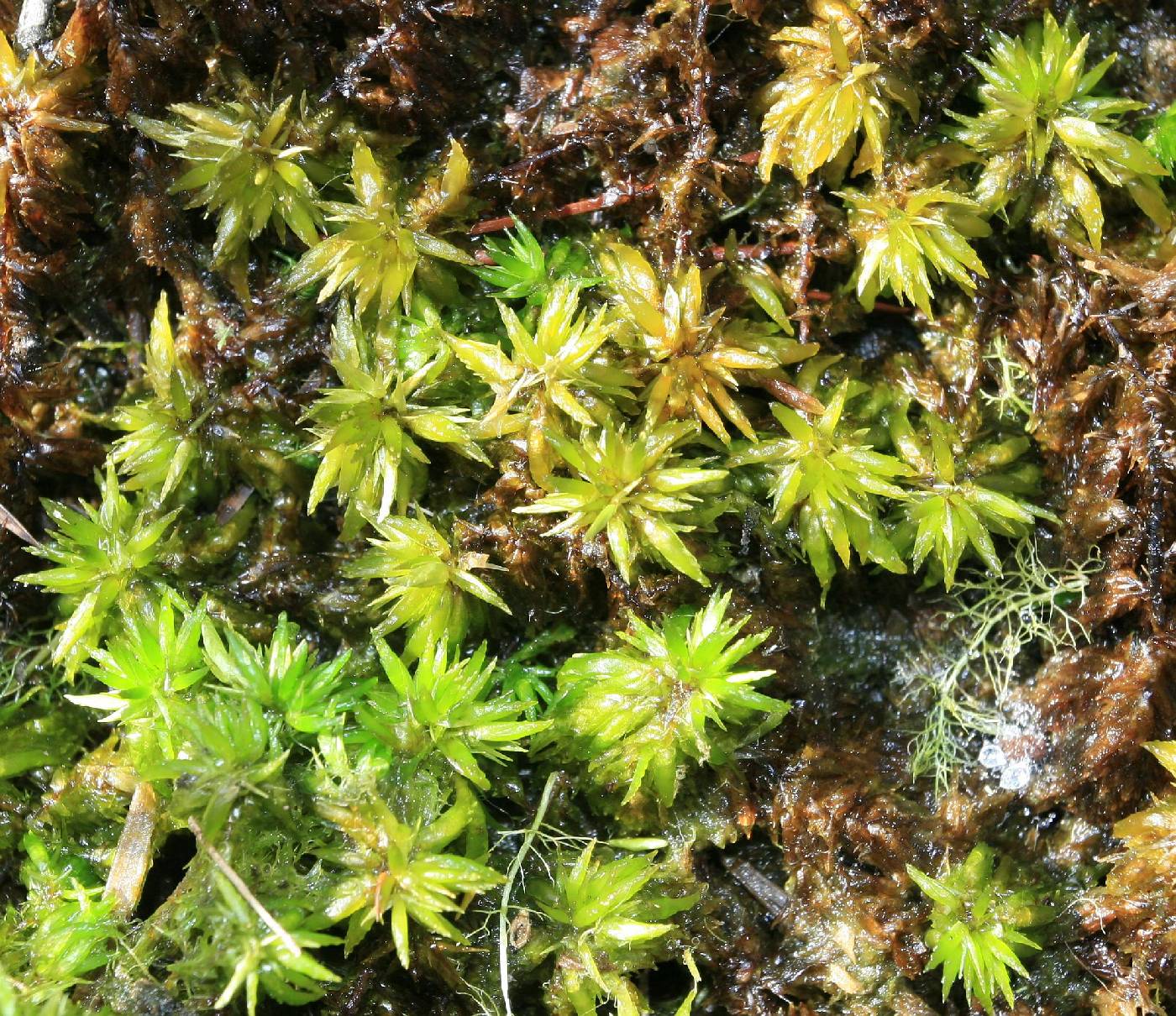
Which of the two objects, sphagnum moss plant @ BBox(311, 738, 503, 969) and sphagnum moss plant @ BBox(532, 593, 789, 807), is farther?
sphagnum moss plant @ BBox(532, 593, 789, 807)

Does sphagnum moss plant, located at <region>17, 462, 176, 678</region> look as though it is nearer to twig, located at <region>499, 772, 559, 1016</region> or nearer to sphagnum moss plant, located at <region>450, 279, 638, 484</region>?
sphagnum moss plant, located at <region>450, 279, 638, 484</region>

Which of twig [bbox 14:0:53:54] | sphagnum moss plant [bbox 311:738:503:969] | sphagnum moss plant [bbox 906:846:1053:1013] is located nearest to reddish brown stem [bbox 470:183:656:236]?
twig [bbox 14:0:53:54]

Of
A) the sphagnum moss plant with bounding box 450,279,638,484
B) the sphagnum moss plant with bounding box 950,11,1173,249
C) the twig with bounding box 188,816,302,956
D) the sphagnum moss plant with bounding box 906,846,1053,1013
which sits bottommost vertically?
the sphagnum moss plant with bounding box 906,846,1053,1013

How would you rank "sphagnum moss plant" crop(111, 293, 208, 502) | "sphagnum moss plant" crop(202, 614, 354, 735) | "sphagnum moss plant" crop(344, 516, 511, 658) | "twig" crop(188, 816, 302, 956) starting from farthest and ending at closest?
"sphagnum moss plant" crop(111, 293, 208, 502) < "sphagnum moss plant" crop(344, 516, 511, 658) < "sphagnum moss plant" crop(202, 614, 354, 735) < "twig" crop(188, 816, 302, 956)

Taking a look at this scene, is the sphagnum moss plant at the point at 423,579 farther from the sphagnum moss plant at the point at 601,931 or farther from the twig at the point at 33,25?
the twig at the point at 33,25

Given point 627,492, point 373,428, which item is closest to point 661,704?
point 627,492

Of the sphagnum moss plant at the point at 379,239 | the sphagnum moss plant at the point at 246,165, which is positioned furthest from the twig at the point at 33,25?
the sphagnum moss plant at the point at 379,239
